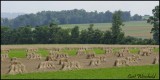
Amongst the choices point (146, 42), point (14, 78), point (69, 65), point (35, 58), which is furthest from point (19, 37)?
point (14, 78)

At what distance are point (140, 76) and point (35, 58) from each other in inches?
974

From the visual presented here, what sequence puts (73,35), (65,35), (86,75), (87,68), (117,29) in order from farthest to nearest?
1. (73,35)
2. (65,35)
3. (117,29)
4. (87,68)
5. (86,75)

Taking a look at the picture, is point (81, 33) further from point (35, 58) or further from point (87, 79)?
point (87, 79)

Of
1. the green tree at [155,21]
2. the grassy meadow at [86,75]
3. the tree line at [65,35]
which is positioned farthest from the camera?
the tree line at [65,35]

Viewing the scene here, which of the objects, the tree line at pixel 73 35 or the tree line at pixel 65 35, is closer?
the tree line at pixel 73 35

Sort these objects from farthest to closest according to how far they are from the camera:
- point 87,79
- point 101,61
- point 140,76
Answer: point 101,61, point 140,76, point 87,79

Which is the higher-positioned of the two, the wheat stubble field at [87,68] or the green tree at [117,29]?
the green tree at [117,29]

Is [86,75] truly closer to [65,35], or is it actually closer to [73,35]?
[65,35]

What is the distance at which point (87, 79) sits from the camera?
27.7 m

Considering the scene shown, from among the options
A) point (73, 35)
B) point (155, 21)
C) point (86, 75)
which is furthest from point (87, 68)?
point (73, 35)

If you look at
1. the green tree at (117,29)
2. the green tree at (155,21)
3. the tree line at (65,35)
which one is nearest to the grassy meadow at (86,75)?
the tree line at (65,35)

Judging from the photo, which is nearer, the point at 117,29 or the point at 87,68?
the point at 87,68

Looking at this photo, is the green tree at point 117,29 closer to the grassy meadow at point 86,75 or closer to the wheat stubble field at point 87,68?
the wheat stubble field at point 87,68

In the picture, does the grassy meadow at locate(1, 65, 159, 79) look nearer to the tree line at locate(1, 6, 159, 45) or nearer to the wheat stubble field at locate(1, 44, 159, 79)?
the wheat stubble field at locate(1, 44, 159, 79)
